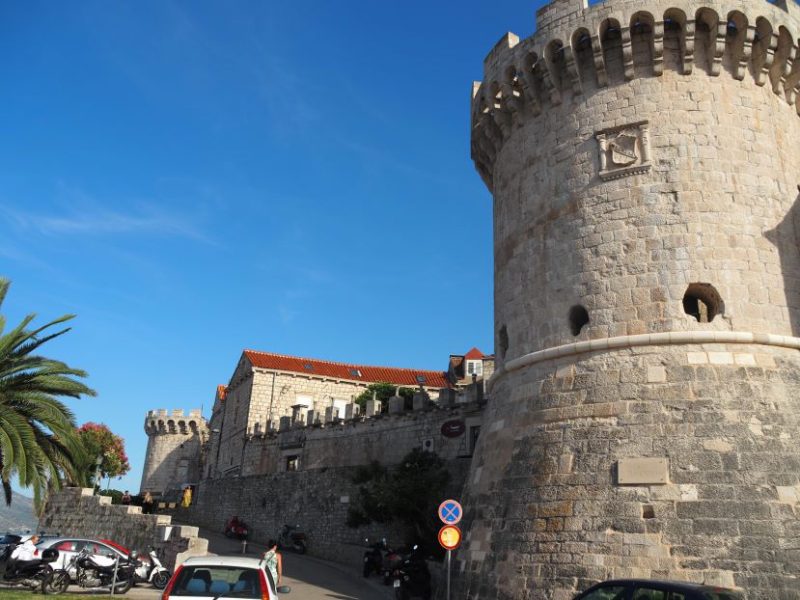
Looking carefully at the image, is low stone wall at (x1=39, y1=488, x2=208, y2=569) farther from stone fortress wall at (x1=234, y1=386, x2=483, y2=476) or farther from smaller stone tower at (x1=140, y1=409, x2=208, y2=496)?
smaller stone tower at (x1=140, y1=409, x2=208, y2=496)

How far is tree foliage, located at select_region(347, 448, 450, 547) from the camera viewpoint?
18.6m

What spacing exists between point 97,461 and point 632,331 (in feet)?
103

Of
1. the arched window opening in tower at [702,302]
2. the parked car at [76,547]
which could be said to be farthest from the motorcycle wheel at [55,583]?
the arched window opening in tower at [702,302]

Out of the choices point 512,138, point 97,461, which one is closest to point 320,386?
point 97,461

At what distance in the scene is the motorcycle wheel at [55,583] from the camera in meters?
13.4

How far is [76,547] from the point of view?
15211 millimetres

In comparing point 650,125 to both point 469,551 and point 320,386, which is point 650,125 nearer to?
point 469,551

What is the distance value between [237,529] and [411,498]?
12.3 m

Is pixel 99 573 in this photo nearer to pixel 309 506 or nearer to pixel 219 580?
pixel 219 580

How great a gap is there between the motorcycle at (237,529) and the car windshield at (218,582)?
69.9ft

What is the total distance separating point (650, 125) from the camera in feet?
38.5

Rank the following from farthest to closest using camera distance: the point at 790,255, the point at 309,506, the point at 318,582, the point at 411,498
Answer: the point at 309,506 → the point at 411,498 → the point at 318,582 → the point at 790,255

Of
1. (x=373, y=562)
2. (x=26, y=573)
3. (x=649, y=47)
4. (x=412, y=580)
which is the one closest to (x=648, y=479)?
(x=412, y=580)

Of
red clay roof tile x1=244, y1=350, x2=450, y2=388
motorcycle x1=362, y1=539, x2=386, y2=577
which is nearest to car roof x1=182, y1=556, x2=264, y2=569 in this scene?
motorcycle x1=362, y1=539, x2=386, y2=577
